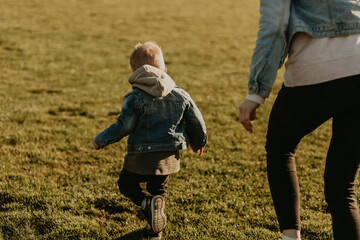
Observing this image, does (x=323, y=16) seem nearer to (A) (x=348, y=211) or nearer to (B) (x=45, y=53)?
(A) (x=348, y=211)

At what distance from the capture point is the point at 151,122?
10.6ft

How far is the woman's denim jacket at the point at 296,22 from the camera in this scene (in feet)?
7.79

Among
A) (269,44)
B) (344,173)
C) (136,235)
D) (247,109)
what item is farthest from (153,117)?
(344,173)

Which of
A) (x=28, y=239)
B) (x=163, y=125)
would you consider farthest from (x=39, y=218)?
(x=163, y=125)

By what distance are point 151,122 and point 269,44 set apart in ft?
3.91

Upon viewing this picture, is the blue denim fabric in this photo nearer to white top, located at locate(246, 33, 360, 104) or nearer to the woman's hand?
the woman's hand

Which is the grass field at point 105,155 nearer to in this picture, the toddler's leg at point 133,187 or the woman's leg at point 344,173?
the toddler's leg at point 133,187

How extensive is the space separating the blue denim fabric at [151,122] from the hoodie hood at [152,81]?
7 cm

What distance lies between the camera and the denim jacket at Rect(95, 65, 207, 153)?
315 cm

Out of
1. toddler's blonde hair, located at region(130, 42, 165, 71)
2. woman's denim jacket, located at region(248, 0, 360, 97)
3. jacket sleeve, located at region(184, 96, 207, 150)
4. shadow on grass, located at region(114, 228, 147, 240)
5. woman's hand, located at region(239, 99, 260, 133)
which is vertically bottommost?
shadow on grass, located at region(114, 228, 147, 240)

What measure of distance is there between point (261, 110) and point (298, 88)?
509cm

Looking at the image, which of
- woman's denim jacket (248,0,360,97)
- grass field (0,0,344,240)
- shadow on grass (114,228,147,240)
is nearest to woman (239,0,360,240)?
woman's denim jacket (248,0,360,97)

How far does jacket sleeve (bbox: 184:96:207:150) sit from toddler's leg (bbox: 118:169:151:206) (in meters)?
0.52

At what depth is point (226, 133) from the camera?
636cm
